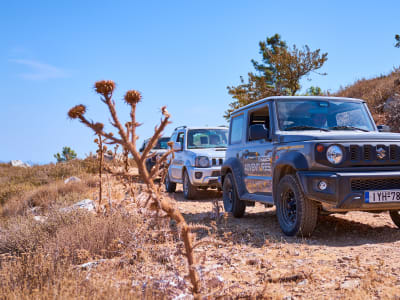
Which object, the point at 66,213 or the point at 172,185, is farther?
the point at 172,185

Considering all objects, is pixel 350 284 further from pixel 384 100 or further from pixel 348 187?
pixel 384 100

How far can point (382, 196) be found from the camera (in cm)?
459

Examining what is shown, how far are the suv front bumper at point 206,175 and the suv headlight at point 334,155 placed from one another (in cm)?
486

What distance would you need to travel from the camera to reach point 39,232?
17.9ft

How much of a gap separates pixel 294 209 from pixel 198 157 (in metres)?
4.53

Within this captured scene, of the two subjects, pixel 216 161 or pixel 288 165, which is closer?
pixel 288 165

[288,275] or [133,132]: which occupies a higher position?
[133,132]

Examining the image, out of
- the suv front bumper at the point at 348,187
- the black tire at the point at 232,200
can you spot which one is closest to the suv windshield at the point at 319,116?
the suv front bumper at the point at 348,187

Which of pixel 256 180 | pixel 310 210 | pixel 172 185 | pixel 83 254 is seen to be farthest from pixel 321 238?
pixel 172 185

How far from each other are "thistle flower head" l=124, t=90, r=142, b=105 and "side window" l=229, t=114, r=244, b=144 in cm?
476

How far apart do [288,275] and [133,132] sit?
85.9 inches

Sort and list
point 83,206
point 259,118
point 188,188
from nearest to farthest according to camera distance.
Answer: point 259,118 < point 83,206 < point 188,188

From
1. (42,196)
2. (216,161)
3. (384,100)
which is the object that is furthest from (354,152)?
(384,100)

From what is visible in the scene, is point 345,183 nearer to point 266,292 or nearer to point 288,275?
point 288,275
